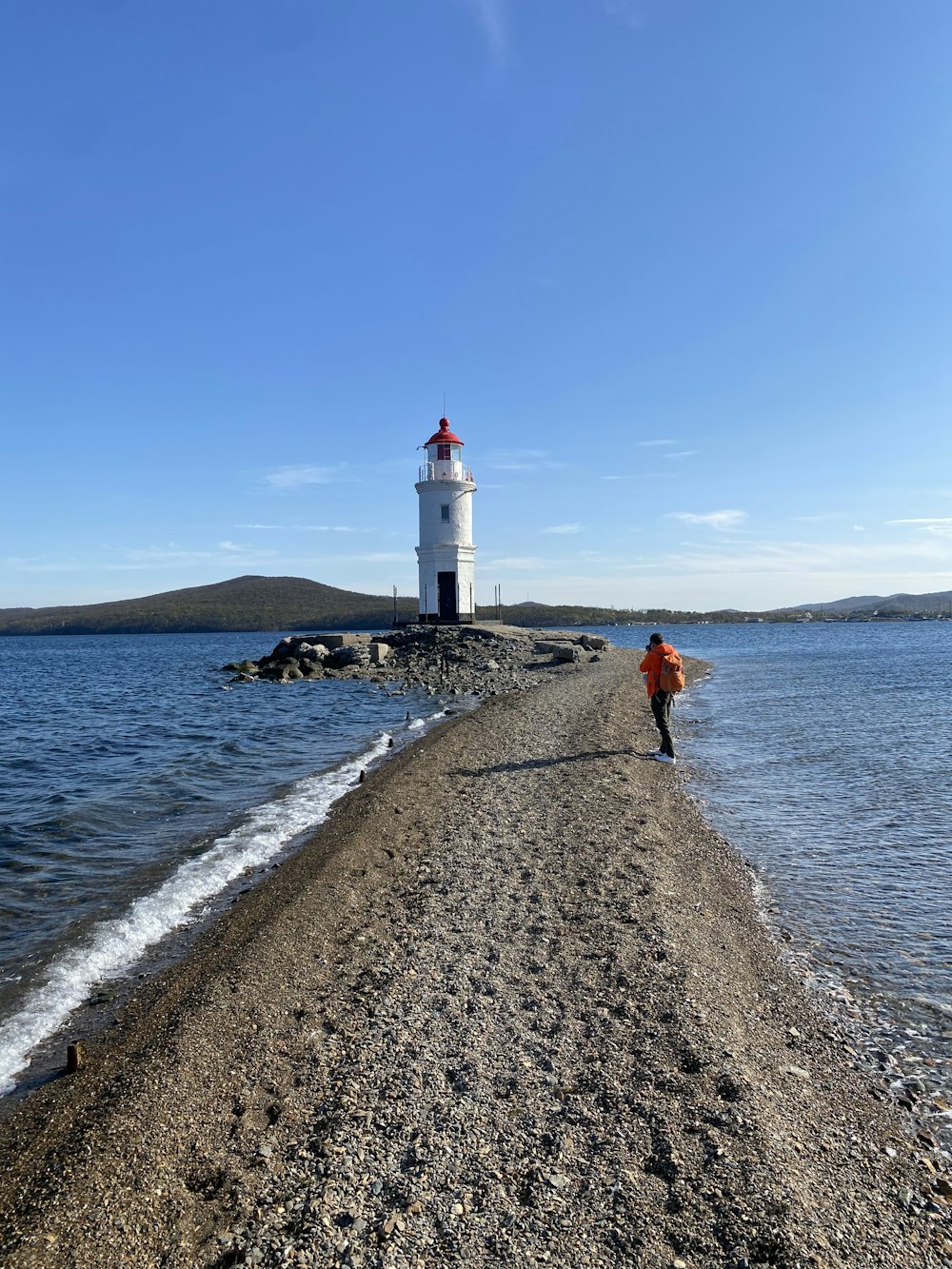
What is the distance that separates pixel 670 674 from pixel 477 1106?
11.1 meters

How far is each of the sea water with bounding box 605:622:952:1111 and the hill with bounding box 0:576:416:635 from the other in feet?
374

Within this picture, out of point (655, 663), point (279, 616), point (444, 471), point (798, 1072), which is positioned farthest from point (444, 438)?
point (279, 616)

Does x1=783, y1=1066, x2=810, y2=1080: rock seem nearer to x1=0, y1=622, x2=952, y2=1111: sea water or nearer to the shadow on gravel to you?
x1=0, y1=622, x2=952, y2=1111: sea water

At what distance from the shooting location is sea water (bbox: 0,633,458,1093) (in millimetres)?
7293

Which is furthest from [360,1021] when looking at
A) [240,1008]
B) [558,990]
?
[558,990]

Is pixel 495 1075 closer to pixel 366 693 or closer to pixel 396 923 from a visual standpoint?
pixel 396 923

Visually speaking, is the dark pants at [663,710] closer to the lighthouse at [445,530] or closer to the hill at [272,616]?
the lighthouse at [445,530]

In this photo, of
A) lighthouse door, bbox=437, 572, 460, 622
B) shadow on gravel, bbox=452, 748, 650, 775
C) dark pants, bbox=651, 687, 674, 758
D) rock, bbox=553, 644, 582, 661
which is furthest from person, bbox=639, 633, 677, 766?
lighthouse door, bbox=437, 572, 460, 622

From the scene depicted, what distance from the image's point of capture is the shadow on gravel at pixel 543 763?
1402cm

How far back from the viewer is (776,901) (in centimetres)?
830

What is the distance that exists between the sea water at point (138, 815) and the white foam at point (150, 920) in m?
0.02

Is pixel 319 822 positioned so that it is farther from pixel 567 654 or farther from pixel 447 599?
pixel 447 599

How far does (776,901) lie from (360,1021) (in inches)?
194

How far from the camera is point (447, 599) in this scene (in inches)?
1826
